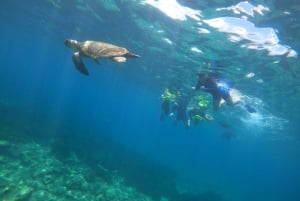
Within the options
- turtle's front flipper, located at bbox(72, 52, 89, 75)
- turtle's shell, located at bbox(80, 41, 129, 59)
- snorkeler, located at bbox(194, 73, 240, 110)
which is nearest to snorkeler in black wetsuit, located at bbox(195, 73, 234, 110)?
snorkeler, located at bbox(194, 73, 240, 110)

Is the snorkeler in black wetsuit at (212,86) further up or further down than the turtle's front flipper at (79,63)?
further up

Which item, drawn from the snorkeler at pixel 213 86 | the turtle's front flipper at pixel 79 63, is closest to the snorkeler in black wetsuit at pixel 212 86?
the snorkeler at pixel 213 86

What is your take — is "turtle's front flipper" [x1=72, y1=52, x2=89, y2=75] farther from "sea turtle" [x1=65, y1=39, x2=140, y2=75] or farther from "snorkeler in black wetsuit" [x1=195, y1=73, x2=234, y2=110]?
"snorkeler in black wetsuit" [x1=195, y1=73, x2=234, y2=110]

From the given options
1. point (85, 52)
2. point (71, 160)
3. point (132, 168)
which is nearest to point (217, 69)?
point (132, 168)

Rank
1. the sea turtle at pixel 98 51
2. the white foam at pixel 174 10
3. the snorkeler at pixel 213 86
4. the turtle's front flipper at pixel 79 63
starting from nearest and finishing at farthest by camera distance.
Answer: the sea turtle at pixel 98 51, the turtle's front flipper at pixel 79 63, the snorkeler at pixel 213 86, the white foam at pixel 174 10

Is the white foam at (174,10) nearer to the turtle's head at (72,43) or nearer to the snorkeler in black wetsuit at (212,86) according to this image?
the snorkeler in black wetsuit at (212,86)

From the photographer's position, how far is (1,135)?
1853 centimetres

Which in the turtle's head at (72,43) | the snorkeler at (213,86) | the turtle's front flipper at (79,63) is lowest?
the turtle's front flipper at (79,63)

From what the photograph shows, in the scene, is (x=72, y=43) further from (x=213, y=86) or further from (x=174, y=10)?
(x=174, y=10)

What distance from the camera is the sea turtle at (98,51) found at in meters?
4.12

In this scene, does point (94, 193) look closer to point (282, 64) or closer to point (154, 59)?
point (282, 64)

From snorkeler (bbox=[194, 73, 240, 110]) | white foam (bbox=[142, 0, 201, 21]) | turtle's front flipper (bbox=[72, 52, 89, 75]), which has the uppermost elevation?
white foam (bbox=[142, 0, 201, 21])

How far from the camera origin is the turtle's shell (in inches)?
163

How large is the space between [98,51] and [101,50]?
8cm
